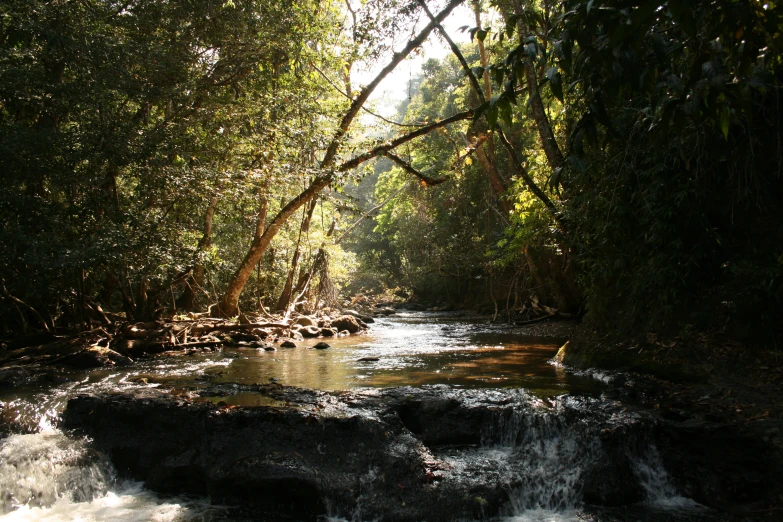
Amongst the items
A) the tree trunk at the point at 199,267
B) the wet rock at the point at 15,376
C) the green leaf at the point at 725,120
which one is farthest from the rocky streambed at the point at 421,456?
the tree trunk at the point at 199,267

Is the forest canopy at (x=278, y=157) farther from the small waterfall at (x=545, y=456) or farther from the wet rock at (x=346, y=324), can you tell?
the wet rock at (x=346, y=324)

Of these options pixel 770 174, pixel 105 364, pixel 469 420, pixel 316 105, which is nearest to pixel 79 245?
pixel 105 364

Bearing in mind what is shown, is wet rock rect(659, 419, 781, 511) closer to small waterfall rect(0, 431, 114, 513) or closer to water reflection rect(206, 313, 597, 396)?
water reflection rect(206, 313, 597, 396)

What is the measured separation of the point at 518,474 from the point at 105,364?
7.68 m

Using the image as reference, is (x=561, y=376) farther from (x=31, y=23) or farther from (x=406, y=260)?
(x=406, y=260)

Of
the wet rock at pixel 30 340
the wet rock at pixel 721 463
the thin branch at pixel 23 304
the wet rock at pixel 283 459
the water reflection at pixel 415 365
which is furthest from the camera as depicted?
the wet rock at pixel 30 340

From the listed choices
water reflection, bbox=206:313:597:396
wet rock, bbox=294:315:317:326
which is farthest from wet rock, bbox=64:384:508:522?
wet rock, bbox=294:315:317:326

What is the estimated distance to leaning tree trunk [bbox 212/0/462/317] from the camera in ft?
39.3

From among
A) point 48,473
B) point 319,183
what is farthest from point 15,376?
point 319,183

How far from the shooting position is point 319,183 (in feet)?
41.0

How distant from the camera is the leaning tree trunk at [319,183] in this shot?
1197cm

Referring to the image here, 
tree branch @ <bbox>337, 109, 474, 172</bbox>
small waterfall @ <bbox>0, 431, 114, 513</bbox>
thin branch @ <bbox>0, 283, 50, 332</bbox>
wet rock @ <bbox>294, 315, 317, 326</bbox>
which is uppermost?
tree branch @ <bbox>337, 109, 474, 172</bbox>

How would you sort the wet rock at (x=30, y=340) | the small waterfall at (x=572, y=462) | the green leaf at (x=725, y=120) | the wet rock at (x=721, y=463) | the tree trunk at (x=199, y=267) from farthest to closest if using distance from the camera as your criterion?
1. the tree trunk at (x=199, y=267)
2. the wet rock at (x=30, y=340)
3. the small waterfall at (x=572, y=462)
4. the wet rock at (x=721, y=463)
5. the green leaf at (x=725, y=120)

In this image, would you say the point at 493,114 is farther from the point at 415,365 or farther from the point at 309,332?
the point at 309,332
